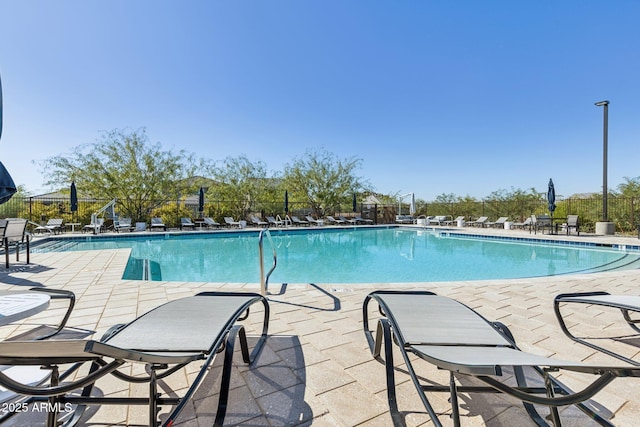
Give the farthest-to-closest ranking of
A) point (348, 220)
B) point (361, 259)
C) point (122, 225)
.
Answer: point (348, 220) → point (122, 225) → point (361, 259)

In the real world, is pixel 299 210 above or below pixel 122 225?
above

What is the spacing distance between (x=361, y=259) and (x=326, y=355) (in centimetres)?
608

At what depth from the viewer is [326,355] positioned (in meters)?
1.95

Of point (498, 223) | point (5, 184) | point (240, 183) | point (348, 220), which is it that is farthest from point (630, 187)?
point (240, 183)

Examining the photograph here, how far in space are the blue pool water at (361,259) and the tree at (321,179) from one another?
821 cm

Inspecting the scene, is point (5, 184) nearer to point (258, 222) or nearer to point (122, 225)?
point (122, 225)

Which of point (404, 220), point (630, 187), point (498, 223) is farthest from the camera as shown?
point (404, 220)

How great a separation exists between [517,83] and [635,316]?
42.4ft

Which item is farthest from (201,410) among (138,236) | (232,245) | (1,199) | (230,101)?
(230,101)

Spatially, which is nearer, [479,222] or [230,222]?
[230,222]

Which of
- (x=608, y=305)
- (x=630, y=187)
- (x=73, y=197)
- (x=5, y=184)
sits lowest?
(x=608, y=305)

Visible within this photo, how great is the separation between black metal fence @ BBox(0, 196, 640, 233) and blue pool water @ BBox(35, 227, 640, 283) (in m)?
4.06

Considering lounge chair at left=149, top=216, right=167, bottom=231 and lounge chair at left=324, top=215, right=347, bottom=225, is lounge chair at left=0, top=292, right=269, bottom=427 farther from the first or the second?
lounge chair at left=324, top=215, right=347, bottom=225

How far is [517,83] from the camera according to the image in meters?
12.4
